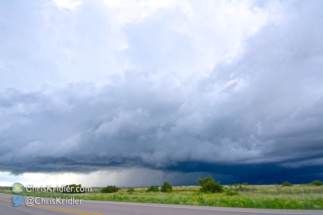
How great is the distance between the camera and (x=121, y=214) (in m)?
17.5

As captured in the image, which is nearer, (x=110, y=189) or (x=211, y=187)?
(x=211, y=187)

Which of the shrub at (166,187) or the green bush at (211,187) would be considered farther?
the shrub at (166,187)

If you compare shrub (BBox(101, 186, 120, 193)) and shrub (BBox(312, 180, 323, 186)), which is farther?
shrub (BBox(101, 186, 120, 193))

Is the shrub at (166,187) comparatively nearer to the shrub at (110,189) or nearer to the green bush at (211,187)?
the green bush at (211,187)

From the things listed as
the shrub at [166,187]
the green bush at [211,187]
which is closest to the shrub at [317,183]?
the green bush at [211,187]

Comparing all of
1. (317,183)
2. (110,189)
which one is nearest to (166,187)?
(110,189)

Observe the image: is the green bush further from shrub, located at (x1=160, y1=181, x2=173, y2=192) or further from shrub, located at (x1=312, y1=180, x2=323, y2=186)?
shrub, located at (x1=312, y1=180, x2=323, y2=186)

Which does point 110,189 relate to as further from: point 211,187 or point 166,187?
point 211,187

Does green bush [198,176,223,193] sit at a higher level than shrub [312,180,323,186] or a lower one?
higher

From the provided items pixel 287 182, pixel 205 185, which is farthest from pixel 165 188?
pixel 287 182

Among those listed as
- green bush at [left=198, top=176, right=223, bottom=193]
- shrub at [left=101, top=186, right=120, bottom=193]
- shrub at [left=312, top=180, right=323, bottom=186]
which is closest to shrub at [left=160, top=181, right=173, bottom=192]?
green bush at [left=198, top=176, right=223, bottom=193]

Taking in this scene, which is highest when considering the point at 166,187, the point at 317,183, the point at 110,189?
the point at 110,189

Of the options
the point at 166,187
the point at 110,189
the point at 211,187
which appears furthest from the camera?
the point at 110,189

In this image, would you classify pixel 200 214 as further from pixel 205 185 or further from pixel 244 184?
pixel 244 184
